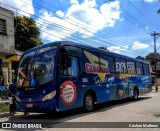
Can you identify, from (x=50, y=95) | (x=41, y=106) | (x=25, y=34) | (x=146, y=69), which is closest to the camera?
(x=50, y=95)

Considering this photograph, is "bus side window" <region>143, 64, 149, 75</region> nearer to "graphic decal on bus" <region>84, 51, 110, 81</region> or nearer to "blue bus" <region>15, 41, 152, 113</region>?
"graphic decal on bus" <region>84, 51, 110, 81</region>

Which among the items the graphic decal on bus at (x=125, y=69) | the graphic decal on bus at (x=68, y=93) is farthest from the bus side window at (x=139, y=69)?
the graphic decal on bus at (x=68, y=93)

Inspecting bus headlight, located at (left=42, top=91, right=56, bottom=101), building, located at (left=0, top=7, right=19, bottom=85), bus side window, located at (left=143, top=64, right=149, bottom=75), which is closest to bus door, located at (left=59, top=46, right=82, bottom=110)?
bus headlight, located at (left=42, top=91, right=56, bottom=101)

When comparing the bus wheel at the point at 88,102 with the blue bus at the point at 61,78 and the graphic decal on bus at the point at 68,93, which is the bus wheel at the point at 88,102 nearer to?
the blue bus at the point at 61,78

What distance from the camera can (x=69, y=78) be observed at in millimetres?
11766

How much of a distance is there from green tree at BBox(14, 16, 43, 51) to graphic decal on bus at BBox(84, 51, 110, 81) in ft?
82.8

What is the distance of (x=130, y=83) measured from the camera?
18.9 metres

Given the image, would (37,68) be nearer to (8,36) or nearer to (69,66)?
(69,66)

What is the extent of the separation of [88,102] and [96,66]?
2.04 m

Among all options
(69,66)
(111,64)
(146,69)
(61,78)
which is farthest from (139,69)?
(61,78)

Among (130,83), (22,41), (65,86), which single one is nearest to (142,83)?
(130,83)

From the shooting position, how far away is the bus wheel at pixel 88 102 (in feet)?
42.1

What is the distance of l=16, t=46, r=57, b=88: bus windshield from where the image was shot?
1115 cm

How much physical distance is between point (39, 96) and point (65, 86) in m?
1.10
